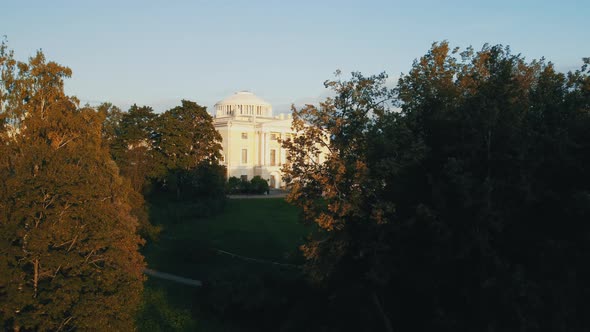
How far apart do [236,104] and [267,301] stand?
193 feet

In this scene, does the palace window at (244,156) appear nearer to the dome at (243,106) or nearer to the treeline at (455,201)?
the dome at (243,106)

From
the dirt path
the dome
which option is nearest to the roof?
the dome

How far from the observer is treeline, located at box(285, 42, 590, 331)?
1447cm

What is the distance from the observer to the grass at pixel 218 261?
68.8 feet

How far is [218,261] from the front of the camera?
2788 centimetres

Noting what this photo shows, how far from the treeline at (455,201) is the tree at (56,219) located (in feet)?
16.5

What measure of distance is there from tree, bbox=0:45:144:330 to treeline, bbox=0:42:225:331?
0.02 metres

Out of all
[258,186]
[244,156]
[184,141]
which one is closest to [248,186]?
[258,186]

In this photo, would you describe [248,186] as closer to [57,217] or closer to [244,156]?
[244,156]

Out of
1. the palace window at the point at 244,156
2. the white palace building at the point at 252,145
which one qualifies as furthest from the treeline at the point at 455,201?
the palace window at the point at 244,156

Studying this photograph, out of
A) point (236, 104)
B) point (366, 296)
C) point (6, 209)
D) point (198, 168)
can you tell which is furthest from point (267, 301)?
point (236, 104)

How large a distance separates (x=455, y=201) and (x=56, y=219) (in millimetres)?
10065

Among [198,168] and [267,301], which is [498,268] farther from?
[198,168]

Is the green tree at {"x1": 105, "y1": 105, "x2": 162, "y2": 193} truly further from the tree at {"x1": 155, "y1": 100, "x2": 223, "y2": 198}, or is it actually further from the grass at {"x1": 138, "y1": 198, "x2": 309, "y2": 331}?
the grass at {"x1": 138, "y1": 198, "x2": 309, "y2": 331}
